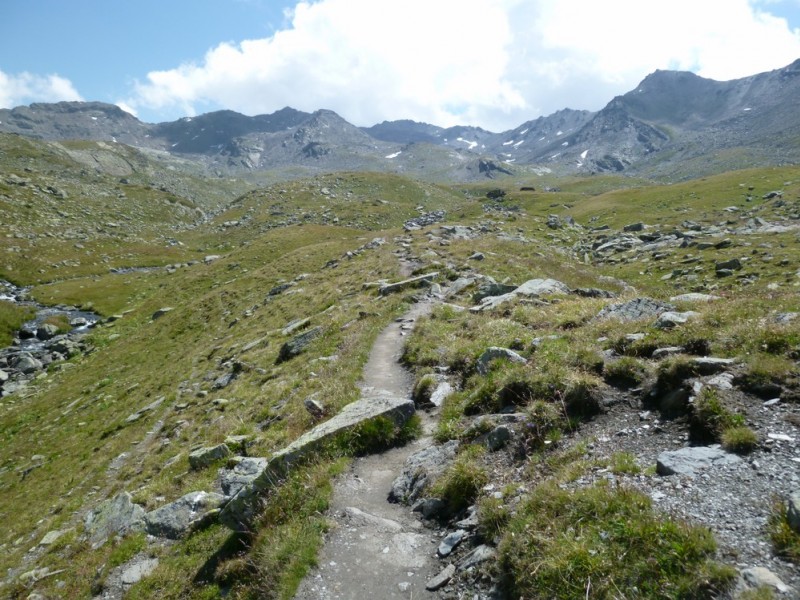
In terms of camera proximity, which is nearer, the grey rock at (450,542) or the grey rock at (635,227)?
the grey rock at (450,542)

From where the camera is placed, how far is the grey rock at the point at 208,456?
16156 mm

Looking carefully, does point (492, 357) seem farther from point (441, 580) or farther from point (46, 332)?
point (46, 332)

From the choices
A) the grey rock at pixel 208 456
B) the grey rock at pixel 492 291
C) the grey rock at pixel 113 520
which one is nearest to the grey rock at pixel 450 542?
the grey rock at pixel 208 456

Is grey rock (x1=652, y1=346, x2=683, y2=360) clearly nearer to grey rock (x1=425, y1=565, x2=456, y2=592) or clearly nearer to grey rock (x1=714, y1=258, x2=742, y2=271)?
grey rock (x1=425, y1=565, x2=456, y2=592)

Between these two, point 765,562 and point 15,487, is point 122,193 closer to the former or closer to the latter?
point 15,487

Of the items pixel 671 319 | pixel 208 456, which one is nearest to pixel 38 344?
pixel 208 456

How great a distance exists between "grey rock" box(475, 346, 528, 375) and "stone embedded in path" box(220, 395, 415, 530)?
2.76 metres

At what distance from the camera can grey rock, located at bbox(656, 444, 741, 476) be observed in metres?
7.89

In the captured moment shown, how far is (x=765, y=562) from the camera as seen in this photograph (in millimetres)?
5730

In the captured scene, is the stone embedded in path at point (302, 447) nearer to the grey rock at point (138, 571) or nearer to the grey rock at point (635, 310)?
the grey rock at point (138, 571)

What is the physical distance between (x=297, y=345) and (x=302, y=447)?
13.3 metres

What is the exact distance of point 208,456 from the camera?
53.6 feet

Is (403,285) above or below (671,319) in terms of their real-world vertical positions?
above

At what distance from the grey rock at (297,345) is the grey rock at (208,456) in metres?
8.39
